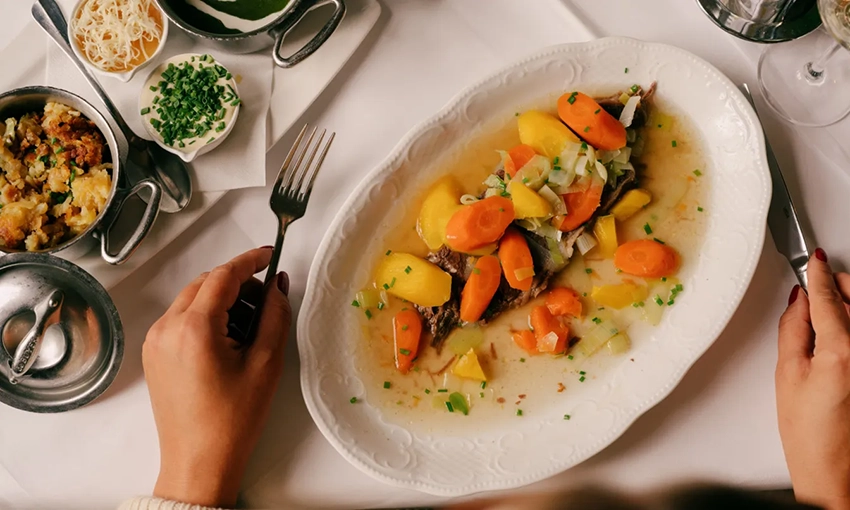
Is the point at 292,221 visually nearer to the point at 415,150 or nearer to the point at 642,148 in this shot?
the point at 415,150

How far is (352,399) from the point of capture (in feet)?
5.20

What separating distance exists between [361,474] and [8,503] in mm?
947

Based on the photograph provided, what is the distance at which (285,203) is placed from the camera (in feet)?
5.25

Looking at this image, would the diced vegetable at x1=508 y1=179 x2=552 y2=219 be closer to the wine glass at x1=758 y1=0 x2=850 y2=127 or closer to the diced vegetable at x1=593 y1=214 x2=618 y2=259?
the diced vegetable at x1=593 y1=214 x2=618 y2=259

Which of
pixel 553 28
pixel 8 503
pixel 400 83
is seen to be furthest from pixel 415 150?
pixel 8 503

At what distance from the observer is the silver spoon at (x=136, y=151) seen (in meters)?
1.58

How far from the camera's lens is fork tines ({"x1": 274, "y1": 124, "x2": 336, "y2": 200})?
1.58 meters

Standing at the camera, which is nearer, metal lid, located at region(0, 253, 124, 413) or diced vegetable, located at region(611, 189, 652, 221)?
metal lid, located at region(0, 253, 124, 413)

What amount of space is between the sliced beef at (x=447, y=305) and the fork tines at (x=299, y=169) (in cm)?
38

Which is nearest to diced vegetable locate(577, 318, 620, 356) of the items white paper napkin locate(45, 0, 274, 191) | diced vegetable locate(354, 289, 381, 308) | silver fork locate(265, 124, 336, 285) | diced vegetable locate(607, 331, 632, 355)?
diced vegetable locate(607, 331, 632, 355)

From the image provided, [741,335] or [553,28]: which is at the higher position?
[553,28]

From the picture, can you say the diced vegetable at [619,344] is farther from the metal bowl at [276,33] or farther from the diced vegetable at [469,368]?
the metal bowl at [276,33]

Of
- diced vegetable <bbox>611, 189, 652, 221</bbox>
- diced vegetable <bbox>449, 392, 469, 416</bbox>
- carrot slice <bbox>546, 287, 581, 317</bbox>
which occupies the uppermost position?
diced vegetable <bbox>611, 189, 652, 221</bbox>

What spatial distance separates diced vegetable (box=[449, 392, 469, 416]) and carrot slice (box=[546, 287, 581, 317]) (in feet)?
1.10
